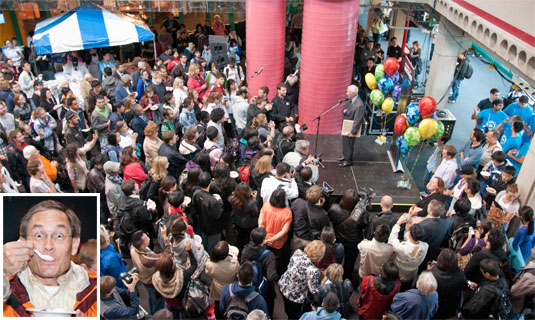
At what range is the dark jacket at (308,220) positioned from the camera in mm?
4469

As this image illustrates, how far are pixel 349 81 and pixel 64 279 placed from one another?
22.1 feet

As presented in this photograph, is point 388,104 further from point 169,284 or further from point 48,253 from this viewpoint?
point 48,253

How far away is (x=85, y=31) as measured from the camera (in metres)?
8.82

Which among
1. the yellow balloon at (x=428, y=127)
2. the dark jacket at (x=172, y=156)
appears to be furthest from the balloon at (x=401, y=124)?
the dark jacket at (x=172, y=156)

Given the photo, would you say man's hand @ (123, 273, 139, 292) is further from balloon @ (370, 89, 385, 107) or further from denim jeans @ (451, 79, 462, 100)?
denim jeans @ (451, 79, 462, 100)

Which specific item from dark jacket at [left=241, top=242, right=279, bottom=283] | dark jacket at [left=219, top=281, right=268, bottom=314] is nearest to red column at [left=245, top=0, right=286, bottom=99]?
dark jacket at [left=241, top=242, right=279, bottom=283]

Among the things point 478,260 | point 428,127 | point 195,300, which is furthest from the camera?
point 428,127

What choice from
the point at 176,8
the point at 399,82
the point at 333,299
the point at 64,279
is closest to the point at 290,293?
the point at 333,299

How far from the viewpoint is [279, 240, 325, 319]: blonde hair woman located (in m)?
3.76

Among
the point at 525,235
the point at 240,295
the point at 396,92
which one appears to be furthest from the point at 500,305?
the point at 396,92

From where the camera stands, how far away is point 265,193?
4883mm

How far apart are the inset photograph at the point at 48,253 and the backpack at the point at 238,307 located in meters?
1.35

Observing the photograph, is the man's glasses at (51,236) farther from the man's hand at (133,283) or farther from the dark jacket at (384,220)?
the dark jacket at (384,220)

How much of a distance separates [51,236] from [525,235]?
441cm
